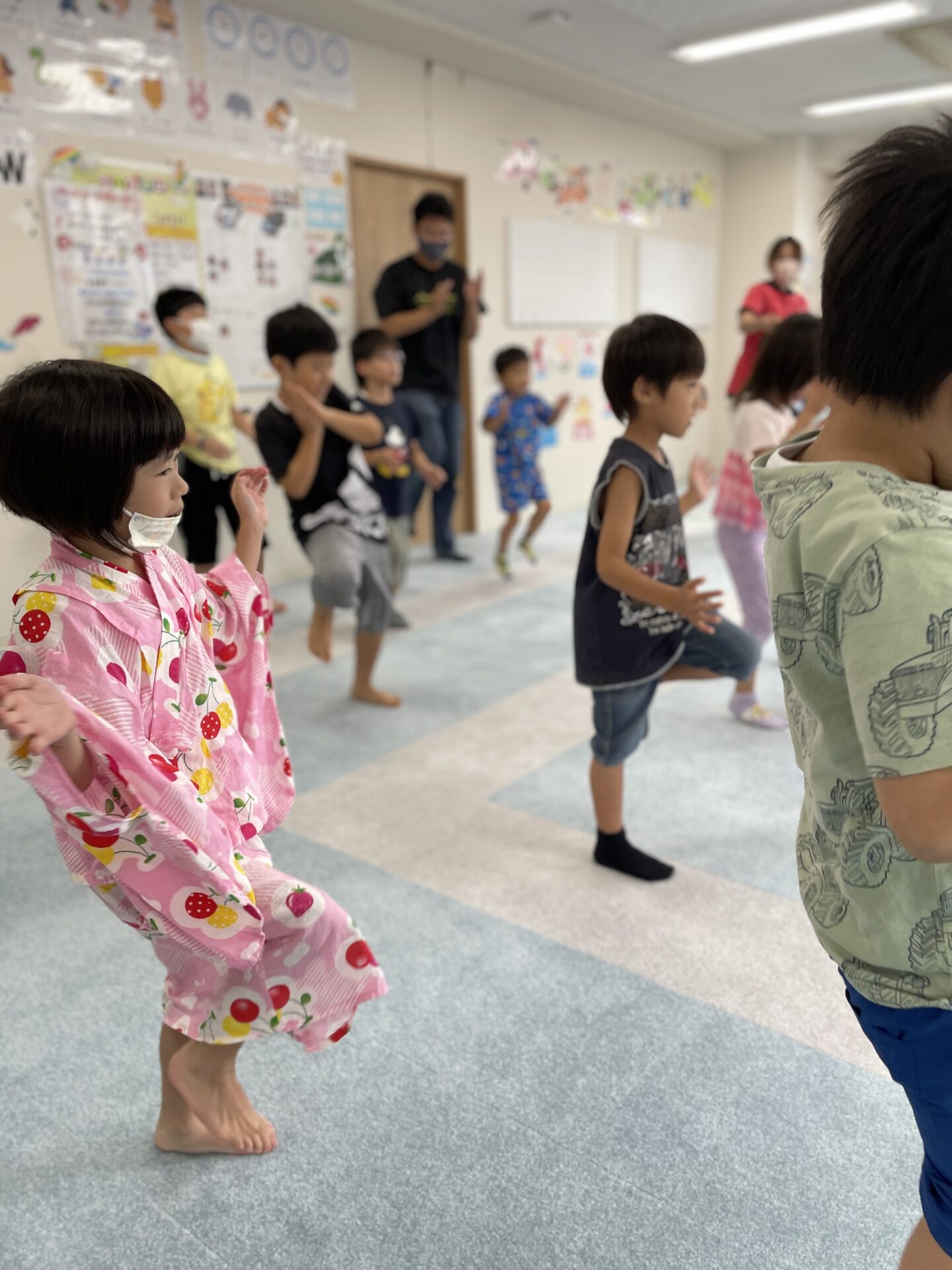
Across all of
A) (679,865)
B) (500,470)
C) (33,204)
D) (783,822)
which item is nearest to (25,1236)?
(679,865)

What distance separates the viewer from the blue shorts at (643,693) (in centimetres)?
180

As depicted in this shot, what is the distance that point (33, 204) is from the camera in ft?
11.0

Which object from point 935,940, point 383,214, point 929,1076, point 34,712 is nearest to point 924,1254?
point 929,1076

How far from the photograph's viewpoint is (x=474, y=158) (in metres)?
5.19

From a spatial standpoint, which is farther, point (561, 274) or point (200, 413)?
point (561, 274)

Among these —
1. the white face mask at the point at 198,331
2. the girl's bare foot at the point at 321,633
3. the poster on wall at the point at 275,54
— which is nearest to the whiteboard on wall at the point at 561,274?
the poster on wall at the point at 275,54

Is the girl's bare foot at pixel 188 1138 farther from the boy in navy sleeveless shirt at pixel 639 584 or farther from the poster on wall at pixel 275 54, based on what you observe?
the poster on wall at pixel 275 54

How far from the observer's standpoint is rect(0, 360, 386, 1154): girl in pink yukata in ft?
3.06

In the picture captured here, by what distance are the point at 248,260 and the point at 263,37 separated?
0.93 m

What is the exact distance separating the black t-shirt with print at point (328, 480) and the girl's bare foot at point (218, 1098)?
1.71 m

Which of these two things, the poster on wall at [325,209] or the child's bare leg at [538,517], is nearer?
the poster on wall at [325,209]

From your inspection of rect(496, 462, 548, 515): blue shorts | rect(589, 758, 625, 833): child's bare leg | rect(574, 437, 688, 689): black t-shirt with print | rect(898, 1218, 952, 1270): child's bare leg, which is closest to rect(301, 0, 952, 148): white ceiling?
rect(496, 462, 548, 515): blue shorts

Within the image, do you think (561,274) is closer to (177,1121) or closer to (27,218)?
(27,218)

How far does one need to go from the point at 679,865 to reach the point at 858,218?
1.53 meters
